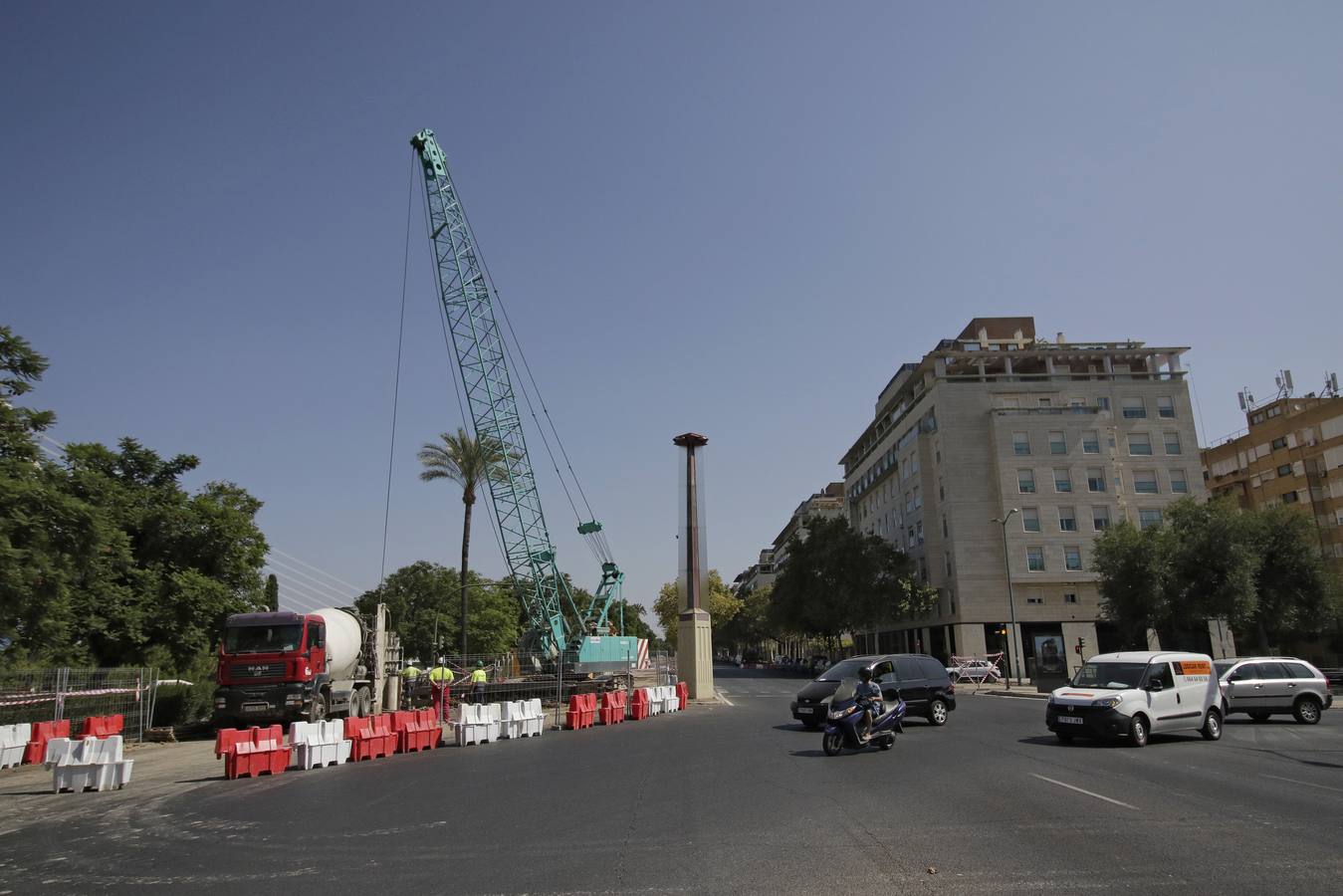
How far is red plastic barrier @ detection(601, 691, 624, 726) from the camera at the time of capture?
25.1 meters

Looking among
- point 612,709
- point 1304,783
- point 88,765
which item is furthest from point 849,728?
point 88,765

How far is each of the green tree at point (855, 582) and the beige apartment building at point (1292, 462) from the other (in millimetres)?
23893

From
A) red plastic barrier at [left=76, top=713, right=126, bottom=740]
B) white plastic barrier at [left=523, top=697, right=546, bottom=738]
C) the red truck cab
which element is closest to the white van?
white plastic barrier at [left=523, top=697, right=546, bottom=738]

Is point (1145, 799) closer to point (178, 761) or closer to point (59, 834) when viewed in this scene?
point (59, 834)

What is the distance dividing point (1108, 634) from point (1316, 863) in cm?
6033

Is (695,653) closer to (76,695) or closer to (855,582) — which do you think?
(76,695)

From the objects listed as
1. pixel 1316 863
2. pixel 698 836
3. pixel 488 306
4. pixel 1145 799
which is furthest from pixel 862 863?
pixel 488 306

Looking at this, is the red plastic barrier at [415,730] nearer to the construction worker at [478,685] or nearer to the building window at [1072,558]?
the construction worker at [478,685]

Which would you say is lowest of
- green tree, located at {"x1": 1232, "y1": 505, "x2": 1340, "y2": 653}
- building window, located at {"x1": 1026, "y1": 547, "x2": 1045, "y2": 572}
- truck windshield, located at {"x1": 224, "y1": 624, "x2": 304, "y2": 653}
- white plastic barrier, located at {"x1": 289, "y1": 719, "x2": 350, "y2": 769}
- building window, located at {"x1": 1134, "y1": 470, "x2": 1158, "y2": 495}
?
white plastic barrier, located at {"x1": 289, "y1": 719, "x2": 350, "y2": 769}

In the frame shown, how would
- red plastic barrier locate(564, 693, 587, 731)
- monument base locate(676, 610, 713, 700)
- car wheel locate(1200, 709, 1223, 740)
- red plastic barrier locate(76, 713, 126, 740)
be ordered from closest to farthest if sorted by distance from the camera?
car wheel locate(1200, 709, 1223, 740), red plastic barrier locate(76, 713, 126, 740), red plastic barrier locate(564, 693, 587, 731), monument base locate(676, 610, 713, 700)

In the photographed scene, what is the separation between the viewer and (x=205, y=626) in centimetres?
2900

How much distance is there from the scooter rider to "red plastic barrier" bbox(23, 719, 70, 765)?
51.7 feet

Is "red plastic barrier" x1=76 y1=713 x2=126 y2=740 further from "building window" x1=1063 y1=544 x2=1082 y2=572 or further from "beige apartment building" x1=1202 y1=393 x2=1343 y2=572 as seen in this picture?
"beige apartment building" x1=1202 y1=393 x2=1343 y2=572

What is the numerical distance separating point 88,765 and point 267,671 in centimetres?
704
